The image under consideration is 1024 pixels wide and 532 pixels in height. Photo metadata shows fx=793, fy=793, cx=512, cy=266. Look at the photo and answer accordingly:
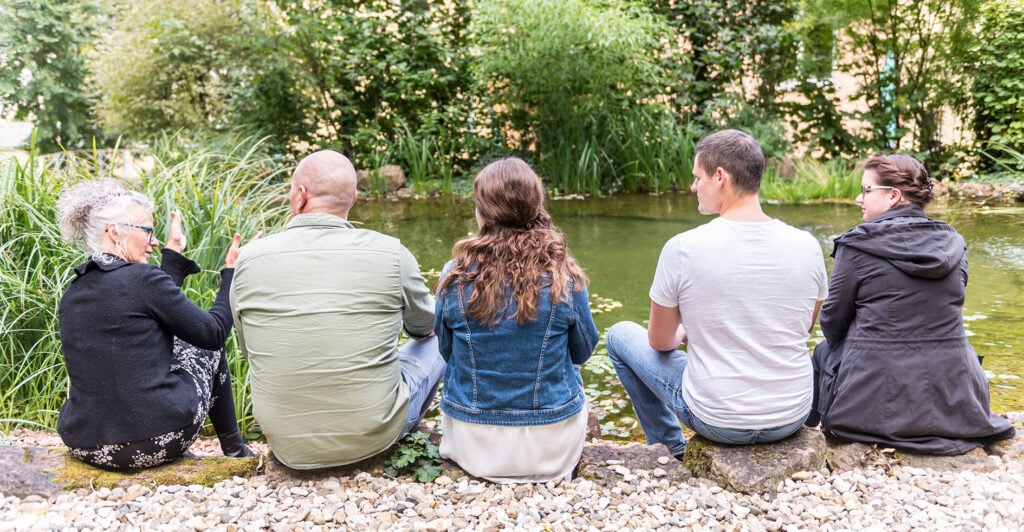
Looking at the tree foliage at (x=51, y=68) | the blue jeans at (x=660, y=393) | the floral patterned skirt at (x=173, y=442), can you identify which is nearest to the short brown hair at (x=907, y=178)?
the blue jeans at (x=660, y=393)

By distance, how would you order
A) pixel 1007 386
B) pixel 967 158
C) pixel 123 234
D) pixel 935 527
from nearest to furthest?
pixel 935 527 < pixel 123 234 < pixel 1007 386 < pixel 967 158

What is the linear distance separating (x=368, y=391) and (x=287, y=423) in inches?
9.7

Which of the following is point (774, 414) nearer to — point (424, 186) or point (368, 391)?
point (368, 391)

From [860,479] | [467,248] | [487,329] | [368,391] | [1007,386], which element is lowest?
[1007,386]

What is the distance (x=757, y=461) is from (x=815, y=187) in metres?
6.40

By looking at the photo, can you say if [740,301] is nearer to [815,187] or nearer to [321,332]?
[321,332]

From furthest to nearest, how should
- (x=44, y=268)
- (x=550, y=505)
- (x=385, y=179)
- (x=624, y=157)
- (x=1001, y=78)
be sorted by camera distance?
(x=385, y=179)
(x=624, y=157)
(x=1001, y=78)
(x=44, y=268)
(x=550, y=505)

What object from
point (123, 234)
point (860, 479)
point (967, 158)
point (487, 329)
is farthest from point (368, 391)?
point (967, 158)

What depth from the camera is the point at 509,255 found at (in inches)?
86.9

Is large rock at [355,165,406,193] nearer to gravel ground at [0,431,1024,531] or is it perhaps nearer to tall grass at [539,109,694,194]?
tall grass at [539,109,694,194]

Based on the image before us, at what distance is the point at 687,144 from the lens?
8.91 m

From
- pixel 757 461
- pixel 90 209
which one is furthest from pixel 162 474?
pixel 757 461

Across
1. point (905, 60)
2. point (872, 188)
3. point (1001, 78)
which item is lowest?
point (872, 188)

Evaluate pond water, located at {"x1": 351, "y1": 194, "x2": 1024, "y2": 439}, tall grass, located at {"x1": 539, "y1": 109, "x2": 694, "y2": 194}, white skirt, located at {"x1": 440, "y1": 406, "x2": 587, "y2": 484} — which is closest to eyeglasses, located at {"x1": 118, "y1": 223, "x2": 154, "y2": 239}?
white skirt, located at {"x1": 440, "y1": 406, "x2": 587, "y2": 484}
